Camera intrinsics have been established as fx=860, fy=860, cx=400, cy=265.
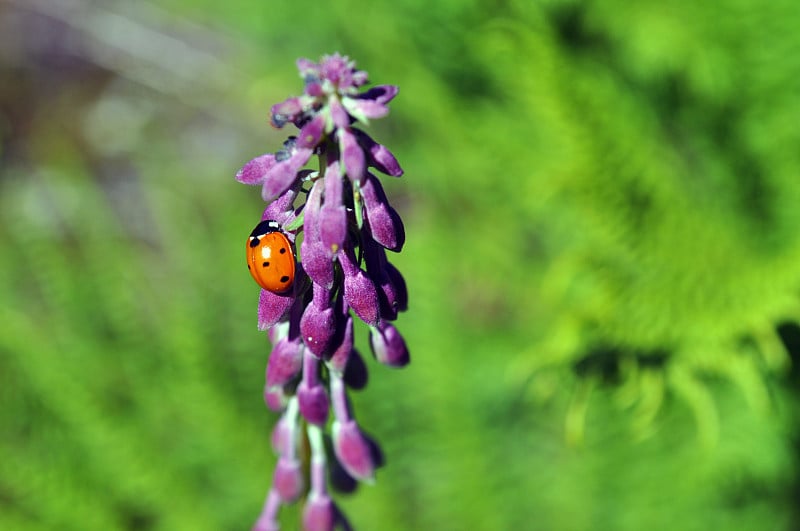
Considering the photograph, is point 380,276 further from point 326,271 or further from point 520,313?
point 520,313

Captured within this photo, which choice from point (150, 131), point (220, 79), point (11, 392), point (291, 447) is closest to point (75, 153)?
point (150, 131)

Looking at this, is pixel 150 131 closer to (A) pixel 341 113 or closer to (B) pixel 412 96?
(B) pixel 412 96

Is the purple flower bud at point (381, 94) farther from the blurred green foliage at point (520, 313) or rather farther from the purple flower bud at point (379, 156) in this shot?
the blurred green foliage at point (520, 313)

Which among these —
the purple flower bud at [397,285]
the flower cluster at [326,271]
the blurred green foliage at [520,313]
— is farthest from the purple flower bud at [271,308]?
the blurred green foliage at [520,313]

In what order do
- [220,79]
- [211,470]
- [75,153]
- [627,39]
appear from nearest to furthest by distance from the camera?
[211,470], [627,39], [75,153], [220,79]

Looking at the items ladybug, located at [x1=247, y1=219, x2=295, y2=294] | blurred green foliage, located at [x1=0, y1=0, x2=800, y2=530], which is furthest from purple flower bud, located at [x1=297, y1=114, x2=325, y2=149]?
blurred green foliage, located at [x1=0, y1=0, x2=800, y2=530]

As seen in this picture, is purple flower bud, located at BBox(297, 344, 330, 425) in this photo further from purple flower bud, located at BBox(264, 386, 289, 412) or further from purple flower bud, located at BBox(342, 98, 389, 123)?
purple flower bud, located at BBox(342, 98, 389, 123)
